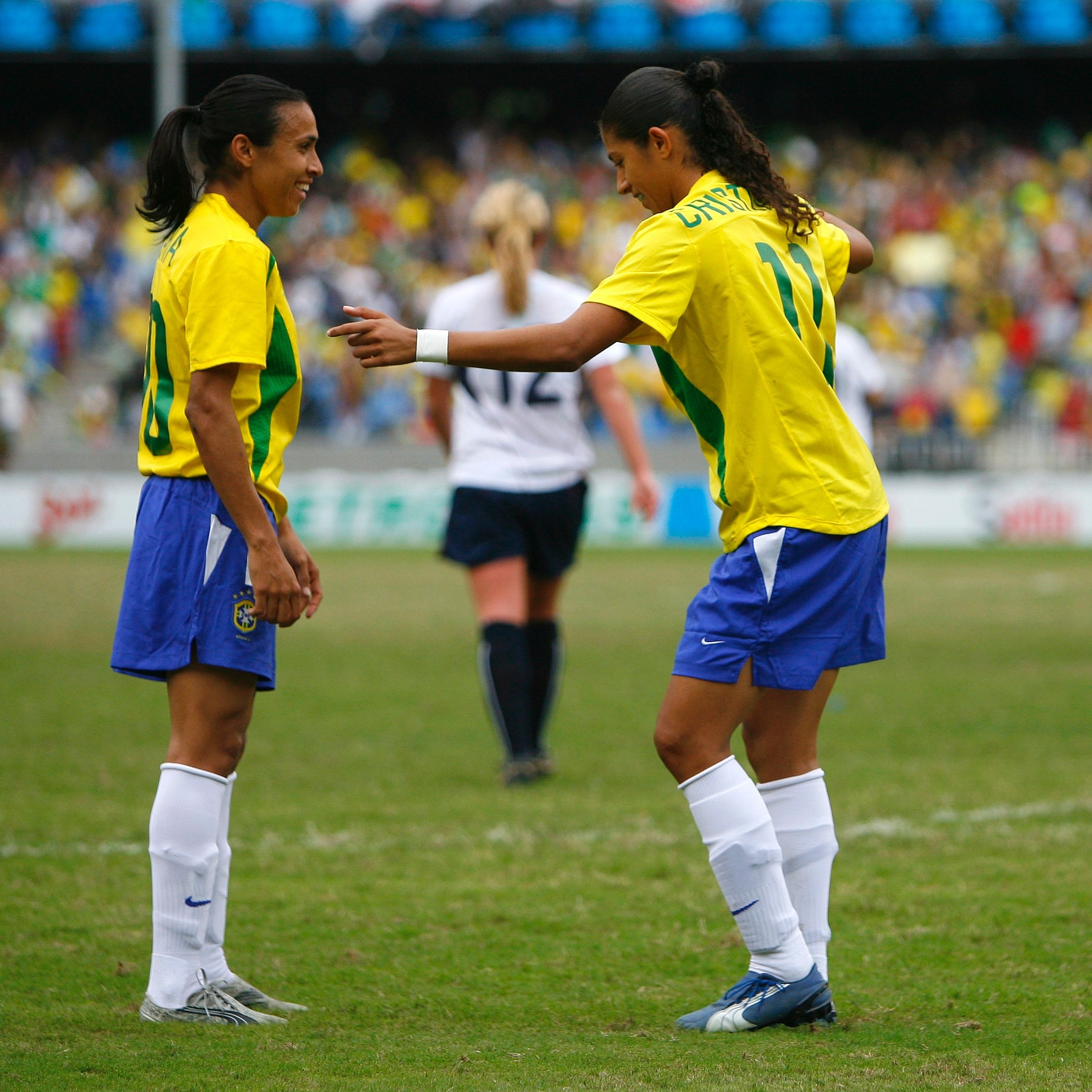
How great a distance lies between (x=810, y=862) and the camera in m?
3.49

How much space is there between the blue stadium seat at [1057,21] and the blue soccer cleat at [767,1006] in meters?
27.9

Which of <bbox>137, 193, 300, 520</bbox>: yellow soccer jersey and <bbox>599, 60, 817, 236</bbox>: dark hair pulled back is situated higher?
<bbox>599, 60, 817, 236</bbox>: dark hair pulled back

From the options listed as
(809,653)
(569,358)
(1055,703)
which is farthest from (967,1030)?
(1055,703)

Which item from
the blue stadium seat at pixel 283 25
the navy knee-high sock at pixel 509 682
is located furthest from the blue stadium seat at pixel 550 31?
the navy knee-high sock at pixel 509 682

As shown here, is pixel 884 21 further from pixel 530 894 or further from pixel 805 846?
pixel 805 846

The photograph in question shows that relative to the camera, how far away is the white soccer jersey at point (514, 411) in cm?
630

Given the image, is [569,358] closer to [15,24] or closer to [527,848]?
[527,848]

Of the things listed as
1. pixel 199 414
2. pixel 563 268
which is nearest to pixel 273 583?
pixel 199 414

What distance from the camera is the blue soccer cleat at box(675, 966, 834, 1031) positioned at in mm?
3316

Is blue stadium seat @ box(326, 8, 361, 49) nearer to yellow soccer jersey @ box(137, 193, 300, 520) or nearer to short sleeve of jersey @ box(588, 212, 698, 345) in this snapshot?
yellow soccer jersey @ box(137, 193, 300, 520)

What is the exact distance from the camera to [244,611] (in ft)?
11.2

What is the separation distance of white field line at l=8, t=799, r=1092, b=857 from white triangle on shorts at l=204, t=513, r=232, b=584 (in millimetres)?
1990

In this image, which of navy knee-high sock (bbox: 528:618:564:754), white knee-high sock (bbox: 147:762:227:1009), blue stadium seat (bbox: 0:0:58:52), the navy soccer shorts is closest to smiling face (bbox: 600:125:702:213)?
white knee-high sock (bbox: 147:762:227:1009)

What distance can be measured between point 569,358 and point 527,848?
2.46 meters
